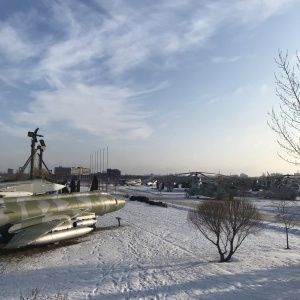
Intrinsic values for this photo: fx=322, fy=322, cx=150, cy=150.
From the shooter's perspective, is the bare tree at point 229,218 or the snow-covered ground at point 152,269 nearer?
the snow-covered ground at point 152,269

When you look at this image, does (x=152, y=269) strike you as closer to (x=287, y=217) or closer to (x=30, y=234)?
(x=30, y=234)

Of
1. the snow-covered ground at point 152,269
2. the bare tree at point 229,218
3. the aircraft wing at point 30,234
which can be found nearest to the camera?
the snow-covered ground at point 152,269

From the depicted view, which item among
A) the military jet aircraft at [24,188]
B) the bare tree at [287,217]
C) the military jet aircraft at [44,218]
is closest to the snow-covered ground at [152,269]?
the military jet aircraft at [44,218]

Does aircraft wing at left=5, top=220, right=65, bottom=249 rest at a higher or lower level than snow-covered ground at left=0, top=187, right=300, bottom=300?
higher

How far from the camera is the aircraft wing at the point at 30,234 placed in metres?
14.2

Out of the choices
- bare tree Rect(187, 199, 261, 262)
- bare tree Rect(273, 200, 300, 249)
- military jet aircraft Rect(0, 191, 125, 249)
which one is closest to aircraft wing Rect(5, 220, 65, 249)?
military jet aircraft Rect(0, 191, 125, 249)

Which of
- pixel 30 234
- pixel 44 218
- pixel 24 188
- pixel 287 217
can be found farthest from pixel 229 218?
pixel 287 217

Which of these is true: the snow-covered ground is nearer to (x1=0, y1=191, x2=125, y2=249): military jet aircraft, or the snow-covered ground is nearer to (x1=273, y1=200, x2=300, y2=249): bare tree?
(x1=0, y1=191, x2=125, y2=249): military jet aircraft

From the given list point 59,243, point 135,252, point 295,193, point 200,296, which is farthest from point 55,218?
point 295,193

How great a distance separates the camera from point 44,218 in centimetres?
1788

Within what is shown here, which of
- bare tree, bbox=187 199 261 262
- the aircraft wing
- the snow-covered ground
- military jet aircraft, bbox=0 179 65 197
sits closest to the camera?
the snow-covered ground

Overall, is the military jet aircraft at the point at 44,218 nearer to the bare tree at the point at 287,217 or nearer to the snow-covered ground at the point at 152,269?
the snow-covered ground at the point at 152,269

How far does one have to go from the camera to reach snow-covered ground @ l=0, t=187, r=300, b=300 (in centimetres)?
1006

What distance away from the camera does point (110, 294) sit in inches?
385
